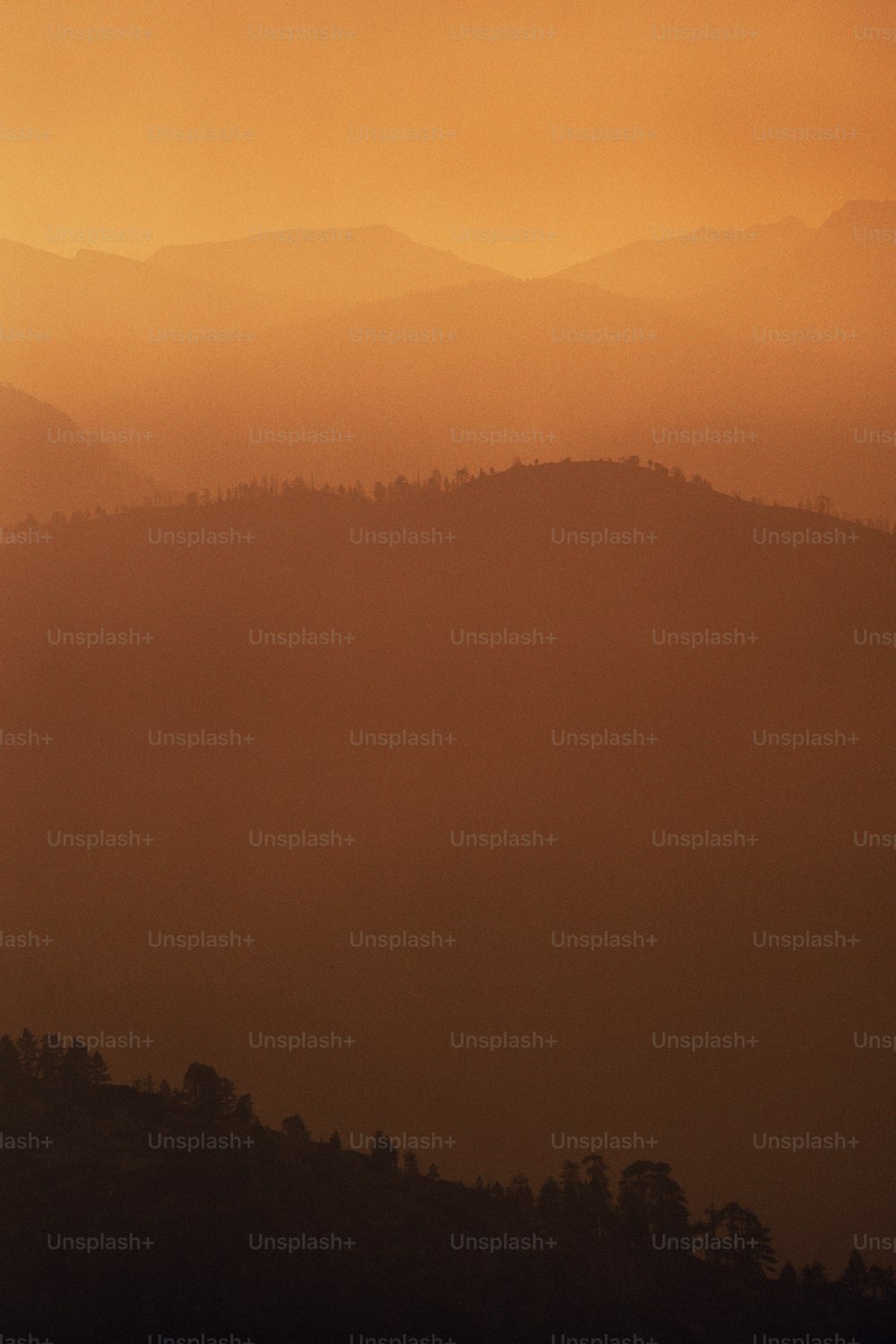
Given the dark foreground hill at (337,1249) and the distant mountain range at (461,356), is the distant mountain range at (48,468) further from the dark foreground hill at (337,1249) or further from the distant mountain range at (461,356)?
the dark foreground hill at (337,1249)

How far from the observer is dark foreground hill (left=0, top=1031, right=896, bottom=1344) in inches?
263

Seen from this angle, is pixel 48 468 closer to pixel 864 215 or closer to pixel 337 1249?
pixel 337 1249

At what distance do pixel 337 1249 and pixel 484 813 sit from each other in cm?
302

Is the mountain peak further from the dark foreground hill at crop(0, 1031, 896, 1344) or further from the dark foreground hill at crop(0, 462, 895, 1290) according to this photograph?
the dark foreground hill at crop(0, 1031, 896, 1344)

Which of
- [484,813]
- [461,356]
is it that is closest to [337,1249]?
[484,813]

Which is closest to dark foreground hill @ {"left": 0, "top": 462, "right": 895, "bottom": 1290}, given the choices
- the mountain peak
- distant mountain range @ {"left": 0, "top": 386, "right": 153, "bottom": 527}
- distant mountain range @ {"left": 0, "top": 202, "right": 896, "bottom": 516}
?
distant mountain range @ {"left": 0, "top": 386, "right": 153, "bottom": 527}

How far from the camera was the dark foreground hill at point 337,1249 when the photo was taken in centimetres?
667

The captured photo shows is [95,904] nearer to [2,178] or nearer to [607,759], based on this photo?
[607,759]

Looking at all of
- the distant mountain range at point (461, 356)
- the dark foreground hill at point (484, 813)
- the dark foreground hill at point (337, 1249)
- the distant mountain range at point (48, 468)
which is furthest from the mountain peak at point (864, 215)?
the dark foreground hill at point (337, 1249)

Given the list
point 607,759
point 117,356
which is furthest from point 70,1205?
point 117,356

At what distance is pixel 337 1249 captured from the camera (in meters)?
6.79

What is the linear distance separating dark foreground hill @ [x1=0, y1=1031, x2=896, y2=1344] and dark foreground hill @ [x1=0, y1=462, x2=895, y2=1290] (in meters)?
0.40

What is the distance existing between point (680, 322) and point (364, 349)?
238 centimetres

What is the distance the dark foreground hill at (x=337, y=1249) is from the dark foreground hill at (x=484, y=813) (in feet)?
1.31
